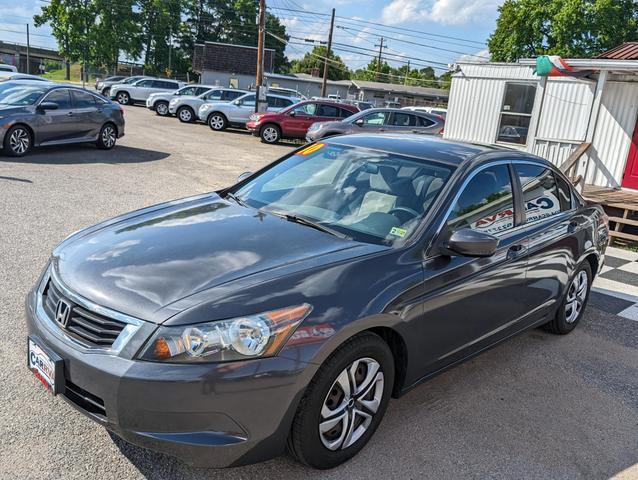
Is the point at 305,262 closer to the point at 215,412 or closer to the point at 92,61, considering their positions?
the point at 215,412

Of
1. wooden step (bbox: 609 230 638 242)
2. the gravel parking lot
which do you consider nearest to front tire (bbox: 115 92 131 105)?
the gravel parking lot

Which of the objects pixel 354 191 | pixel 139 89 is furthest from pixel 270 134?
pixel 354 191

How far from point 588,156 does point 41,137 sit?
1171 centimetres

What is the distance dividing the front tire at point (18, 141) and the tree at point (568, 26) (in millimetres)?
36250

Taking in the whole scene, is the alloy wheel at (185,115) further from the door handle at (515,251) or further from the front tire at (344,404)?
the front tire at (344,404)

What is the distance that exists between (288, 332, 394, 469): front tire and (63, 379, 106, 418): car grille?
0.87 metres

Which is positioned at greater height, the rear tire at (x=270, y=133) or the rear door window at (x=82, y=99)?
the rear door window at (x=82, y=99)

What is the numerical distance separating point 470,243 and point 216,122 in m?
20.6

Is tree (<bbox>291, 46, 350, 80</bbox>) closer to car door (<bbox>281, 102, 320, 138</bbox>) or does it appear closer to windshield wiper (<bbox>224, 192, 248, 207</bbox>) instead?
car door (<bbox>281, 102, 320, 138</bbox>)

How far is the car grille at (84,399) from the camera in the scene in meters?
2.47

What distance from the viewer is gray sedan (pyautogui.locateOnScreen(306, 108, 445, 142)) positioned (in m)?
17.5

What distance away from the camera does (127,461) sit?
109 inches

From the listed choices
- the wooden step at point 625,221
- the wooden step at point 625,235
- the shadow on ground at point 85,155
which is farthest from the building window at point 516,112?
the shadow on ground at point 85,155

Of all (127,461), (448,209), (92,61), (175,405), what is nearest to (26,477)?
(127,461)
